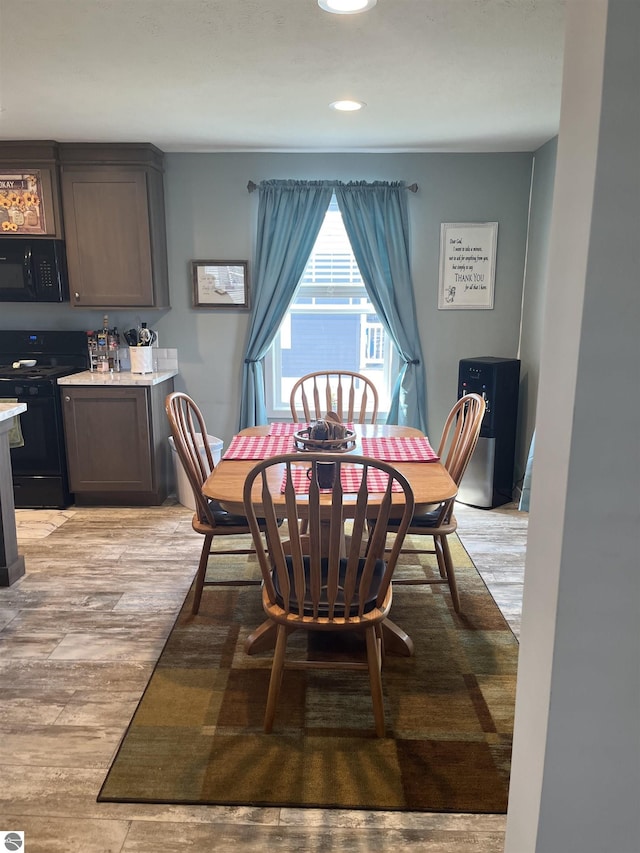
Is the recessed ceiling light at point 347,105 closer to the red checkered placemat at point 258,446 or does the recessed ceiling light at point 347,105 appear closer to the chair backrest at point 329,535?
the red checkered placemat at point 258,446

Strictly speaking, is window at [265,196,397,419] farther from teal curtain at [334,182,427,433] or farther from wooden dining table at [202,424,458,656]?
wooden dining table at [202,424,458,656]

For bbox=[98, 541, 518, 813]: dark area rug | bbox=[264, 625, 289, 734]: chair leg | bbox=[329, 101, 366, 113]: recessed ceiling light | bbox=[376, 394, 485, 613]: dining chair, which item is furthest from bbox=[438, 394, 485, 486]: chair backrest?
bbox=[329, 101, 366, 113]: recessed ceiling light

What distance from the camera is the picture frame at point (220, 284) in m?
4.30

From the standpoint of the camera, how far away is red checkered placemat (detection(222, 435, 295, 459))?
260cm

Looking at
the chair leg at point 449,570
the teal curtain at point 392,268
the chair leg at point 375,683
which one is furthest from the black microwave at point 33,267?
the chair leg at point 375,683

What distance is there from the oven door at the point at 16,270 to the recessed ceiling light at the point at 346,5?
9.15 ft

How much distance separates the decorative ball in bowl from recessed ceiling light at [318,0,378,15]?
1.39 m

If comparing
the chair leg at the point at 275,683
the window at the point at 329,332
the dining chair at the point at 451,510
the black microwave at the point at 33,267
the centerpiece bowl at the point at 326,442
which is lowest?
the chair leg at the point at 275,683

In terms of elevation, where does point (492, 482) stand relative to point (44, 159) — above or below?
below

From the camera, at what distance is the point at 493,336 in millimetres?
4359

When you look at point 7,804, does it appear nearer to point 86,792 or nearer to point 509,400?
point 86,792

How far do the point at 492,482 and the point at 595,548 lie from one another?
10.7ft

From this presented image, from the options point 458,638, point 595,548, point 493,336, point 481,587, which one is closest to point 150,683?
point 458,638

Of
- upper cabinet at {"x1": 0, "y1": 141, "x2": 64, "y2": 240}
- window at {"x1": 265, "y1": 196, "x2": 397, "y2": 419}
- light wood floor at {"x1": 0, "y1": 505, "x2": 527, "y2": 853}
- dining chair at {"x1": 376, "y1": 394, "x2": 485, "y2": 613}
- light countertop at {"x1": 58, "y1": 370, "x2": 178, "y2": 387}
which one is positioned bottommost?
light wood floor at {"x1": 0, "y1": 505, "x2": 527, "y2": 853}
